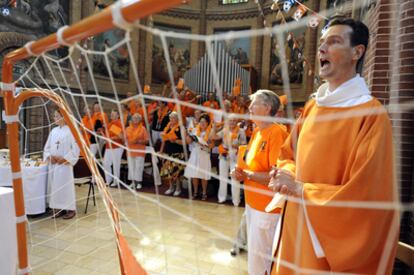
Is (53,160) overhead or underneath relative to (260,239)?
overhead

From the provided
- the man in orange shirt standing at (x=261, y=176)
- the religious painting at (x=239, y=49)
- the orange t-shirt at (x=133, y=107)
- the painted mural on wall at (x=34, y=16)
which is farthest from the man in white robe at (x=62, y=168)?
the religious painting at (x=239, y=49)

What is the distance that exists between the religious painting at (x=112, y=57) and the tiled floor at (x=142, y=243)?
599cm

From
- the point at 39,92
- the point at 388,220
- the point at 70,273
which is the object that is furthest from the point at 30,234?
the point at 388,220

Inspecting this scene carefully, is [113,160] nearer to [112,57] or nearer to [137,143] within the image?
[137,143]

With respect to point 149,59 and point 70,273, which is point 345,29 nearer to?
point 70,273

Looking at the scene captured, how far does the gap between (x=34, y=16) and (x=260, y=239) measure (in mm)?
7880

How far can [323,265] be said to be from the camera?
3.37 feet

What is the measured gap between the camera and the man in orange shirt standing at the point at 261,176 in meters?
1.77

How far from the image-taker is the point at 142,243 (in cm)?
295

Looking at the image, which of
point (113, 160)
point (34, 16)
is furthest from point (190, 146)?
point (34, 16)

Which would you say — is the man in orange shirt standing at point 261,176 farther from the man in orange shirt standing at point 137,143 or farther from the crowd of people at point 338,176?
the man in orange shirt standing at point 137,143

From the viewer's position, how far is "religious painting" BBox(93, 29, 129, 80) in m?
8.71

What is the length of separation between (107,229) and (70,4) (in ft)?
23.0

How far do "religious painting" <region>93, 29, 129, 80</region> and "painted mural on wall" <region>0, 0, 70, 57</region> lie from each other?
3.59ft
